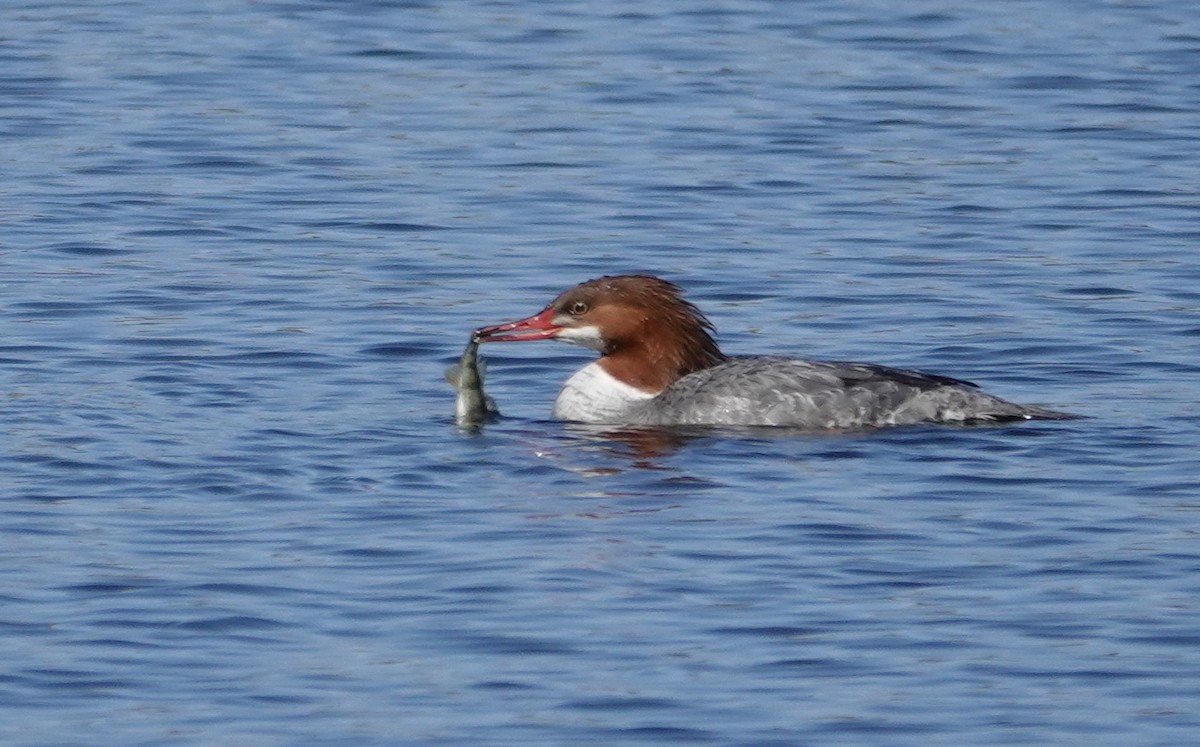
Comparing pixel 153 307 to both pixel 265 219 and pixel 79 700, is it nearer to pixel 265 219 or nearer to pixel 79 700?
pixel 265 219

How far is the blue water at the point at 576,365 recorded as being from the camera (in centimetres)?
884

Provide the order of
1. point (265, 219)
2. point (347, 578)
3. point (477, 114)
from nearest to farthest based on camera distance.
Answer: point (347, 578), point (265, 219), point (477, 114)

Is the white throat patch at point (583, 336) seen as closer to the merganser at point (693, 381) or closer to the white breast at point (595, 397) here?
the merganser at point (693, 381)

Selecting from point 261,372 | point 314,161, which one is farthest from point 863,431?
point 314,161

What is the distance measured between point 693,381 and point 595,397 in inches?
20.0

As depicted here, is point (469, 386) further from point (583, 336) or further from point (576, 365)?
point (576, 365)

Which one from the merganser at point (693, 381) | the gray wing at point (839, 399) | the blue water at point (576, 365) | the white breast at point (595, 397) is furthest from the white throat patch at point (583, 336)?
the gray wing at point (839, 399)

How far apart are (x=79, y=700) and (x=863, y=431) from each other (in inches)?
207

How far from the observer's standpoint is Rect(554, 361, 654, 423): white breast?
13148 mm

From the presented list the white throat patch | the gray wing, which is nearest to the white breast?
the white throat patch

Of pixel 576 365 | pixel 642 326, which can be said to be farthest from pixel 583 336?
pixel 576 365

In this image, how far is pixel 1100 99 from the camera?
21.8 meters

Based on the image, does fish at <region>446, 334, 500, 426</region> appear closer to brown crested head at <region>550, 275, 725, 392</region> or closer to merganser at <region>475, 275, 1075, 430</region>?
merganser at <region>475, 275, 1075, 430</region>

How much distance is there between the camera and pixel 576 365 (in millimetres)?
15016
